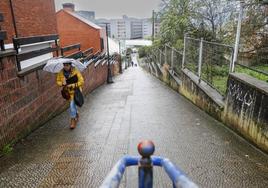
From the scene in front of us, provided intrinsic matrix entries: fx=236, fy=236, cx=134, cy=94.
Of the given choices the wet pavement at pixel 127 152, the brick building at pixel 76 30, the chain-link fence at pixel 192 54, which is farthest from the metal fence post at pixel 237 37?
the brick building at pixel 76 30

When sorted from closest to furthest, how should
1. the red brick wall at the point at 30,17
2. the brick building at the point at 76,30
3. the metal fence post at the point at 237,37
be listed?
the metal fence post at the point at 237,37
the red brick wall at the point at 30,17
the brick building at the point at 76,30

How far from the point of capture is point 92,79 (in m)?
11.8

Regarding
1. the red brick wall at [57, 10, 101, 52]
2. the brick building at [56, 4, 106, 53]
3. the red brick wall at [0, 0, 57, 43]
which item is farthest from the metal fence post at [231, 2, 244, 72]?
the red brick wall at [57, 10, 101, 52]

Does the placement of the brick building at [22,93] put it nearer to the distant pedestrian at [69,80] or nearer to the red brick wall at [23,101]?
the red brick wall at [23,101]

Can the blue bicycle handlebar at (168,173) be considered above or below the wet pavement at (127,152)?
above

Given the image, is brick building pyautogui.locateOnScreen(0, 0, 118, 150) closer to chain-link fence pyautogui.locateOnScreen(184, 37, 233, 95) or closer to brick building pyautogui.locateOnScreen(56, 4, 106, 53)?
chain-link fence pyautogui.locateOnScreen(184, 37, 233, 95)

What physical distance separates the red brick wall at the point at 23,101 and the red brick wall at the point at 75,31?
1951 centimetres

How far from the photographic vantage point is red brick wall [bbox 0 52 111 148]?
13.3 feet

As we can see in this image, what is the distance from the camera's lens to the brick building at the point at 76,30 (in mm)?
24844

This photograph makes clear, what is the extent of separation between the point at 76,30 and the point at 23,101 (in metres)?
21.9

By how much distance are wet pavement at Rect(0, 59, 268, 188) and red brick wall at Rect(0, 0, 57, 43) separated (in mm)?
3701

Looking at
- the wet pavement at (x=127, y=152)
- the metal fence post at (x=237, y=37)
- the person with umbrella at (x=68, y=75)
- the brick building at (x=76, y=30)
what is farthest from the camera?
the brick building at (x=76, y=30)

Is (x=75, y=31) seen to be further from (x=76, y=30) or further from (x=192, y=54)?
(x=192, y=54)

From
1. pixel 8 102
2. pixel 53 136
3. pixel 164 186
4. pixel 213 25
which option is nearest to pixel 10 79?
pixel 8 102
